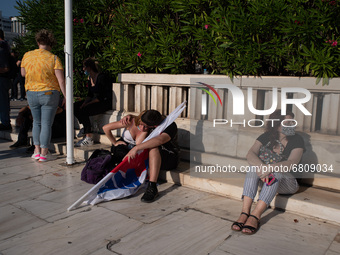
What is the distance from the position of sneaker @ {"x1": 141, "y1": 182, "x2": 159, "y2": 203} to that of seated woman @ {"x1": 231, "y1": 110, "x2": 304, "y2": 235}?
1040 mm

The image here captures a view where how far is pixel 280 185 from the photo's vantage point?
12.2 feet

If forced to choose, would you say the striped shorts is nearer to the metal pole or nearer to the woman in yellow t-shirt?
the metal pole

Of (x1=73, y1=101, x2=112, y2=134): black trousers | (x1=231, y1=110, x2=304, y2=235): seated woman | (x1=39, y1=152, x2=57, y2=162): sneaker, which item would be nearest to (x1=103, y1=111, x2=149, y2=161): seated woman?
(x1=73, y1=101, x2=112, y2=134): black trousers

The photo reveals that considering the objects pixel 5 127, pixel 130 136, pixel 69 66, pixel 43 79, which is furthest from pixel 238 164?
pixel 5 127

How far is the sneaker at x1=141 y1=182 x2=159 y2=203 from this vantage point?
4.01 metres

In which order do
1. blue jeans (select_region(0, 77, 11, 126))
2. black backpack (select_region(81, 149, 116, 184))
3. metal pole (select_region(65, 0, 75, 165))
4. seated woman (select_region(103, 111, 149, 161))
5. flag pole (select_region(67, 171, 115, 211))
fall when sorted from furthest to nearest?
blue jeans (select_region(0, 77, 11, 126)), metal pole (select_region(65, 0, 75, 165)), seated woman (select_region(103, 111, 149, 161)), black backpack (select_region(81, 149, 116, 184)), flag pole (select_region(67, 171, 115, 211))

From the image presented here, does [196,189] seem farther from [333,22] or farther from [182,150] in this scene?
[333,22]

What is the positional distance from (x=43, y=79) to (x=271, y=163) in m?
3.46

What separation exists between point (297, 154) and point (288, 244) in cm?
101

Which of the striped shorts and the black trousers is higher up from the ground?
the black trousers

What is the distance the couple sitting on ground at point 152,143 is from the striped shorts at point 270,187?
1.12 meters

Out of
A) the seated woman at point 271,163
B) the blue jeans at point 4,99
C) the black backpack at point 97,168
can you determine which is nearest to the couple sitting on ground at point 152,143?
the black backpack at point 97,168

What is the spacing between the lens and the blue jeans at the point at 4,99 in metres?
7.18

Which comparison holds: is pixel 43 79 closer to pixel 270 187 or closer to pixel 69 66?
pixel 69 66
